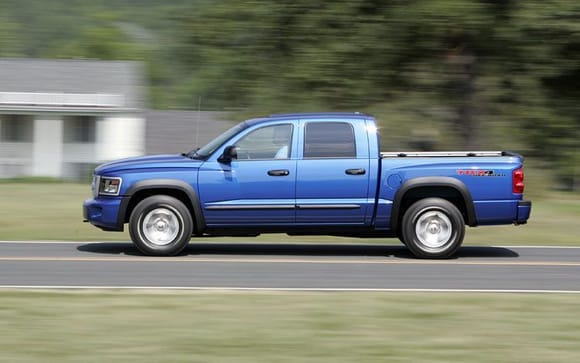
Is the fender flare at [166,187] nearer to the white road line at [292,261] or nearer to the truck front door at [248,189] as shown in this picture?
the truck front door at [248,189]

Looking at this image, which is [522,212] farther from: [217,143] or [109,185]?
[109,185]

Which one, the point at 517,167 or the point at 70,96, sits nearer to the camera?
the point at 517,167

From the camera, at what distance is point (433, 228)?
497 inches

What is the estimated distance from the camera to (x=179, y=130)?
134 ft

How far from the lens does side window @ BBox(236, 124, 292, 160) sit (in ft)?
41.1

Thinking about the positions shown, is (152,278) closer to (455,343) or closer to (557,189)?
(455,343)

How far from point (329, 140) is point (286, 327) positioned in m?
5.05

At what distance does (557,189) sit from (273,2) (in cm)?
891

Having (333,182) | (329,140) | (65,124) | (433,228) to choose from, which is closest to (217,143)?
(329,140)

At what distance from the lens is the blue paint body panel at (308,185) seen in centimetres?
1244

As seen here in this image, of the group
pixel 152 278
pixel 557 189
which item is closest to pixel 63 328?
pixel 152 278

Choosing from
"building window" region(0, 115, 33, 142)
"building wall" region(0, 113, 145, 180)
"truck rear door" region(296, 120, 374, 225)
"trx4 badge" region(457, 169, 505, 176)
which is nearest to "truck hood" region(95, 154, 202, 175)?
"truck rear door" region(296, 120, 374, 225)

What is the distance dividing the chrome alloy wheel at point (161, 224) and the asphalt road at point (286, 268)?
28 cm

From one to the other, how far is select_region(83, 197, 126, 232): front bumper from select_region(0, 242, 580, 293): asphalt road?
39 cm
